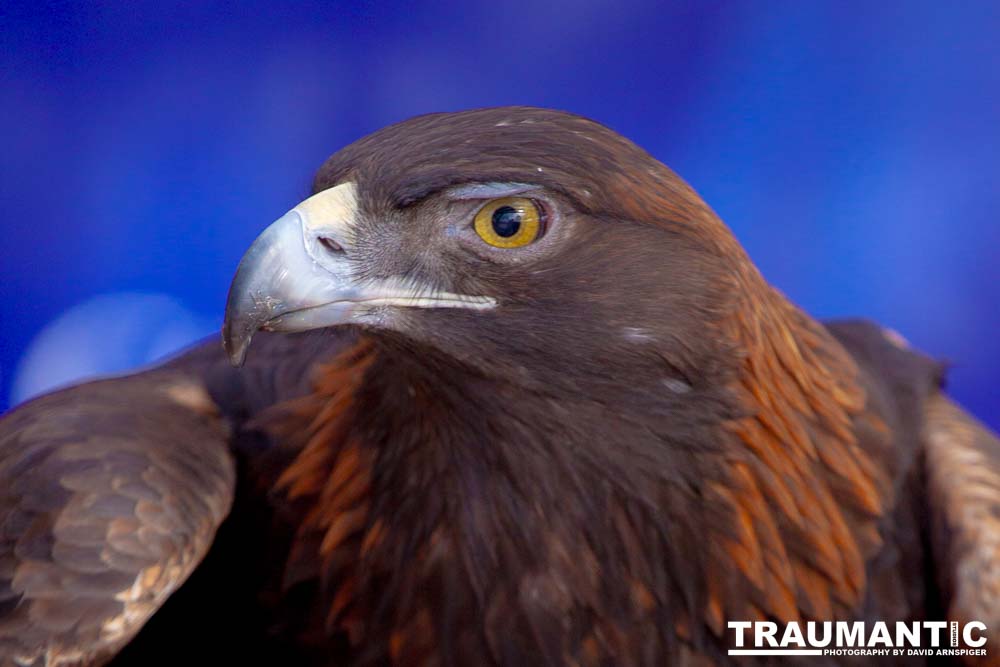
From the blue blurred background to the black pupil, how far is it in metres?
2.05

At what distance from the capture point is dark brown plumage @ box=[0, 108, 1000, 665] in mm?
1368

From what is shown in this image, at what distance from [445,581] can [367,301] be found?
0.49 metres

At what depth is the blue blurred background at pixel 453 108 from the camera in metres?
3.27

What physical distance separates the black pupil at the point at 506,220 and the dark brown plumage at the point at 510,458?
3 centimetres

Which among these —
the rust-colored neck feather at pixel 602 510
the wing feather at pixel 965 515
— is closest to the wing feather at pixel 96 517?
the rust-colored neck feather at pixel 602 510

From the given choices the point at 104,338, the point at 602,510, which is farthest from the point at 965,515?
the point at 104,338

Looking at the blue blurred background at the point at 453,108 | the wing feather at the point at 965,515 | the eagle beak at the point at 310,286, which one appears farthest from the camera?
the blue blurred background at the point at 453,108

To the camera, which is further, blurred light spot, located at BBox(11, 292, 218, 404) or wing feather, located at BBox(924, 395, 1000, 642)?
blurred light spot, located at BBox(11, 292, 218, 404)

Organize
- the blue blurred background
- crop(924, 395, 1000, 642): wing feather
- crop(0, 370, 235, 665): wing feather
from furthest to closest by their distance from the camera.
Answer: the blue blurred background
crop(924, 395, 1000, 642): wing feather
crop(0, 370, 235, 665): wing feather

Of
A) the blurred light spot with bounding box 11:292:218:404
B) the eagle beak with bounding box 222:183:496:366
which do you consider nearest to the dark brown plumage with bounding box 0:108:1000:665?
the eagle beak with bounding box 222:183:496:366

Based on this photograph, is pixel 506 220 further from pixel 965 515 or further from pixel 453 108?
pixel 453 108

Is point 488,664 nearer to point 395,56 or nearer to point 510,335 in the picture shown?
point 510,335

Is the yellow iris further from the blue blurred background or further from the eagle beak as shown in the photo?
→ the blue blurred background

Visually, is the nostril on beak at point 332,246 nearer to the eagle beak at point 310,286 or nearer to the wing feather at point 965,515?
the eagle beak at point 310,286
